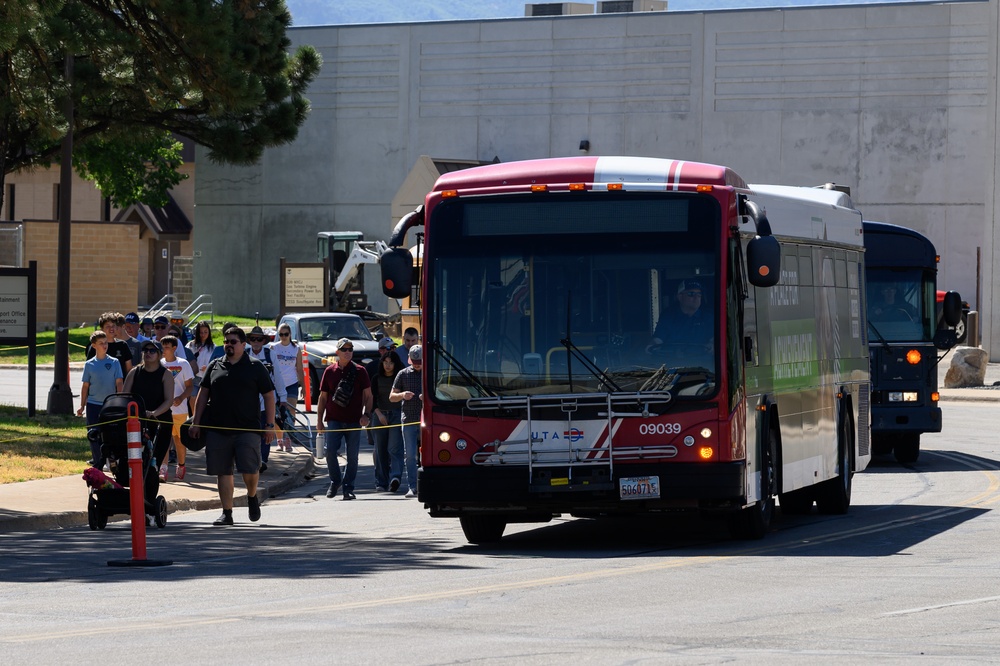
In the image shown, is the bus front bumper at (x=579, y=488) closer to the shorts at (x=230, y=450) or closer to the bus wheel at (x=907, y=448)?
the shorts at (x=230, y=450)

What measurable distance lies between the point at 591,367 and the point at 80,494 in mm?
7551

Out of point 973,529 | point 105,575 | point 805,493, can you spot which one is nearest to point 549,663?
point 105,575

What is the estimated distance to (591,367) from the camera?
12.9 m

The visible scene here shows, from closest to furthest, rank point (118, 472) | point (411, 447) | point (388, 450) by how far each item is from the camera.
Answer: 1. point (118, 472)
2. point (411, 447)
3. point (388, 450)

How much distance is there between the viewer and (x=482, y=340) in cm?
1305

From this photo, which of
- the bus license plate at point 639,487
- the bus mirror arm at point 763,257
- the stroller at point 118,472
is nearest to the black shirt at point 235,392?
the stroller at point 118,472

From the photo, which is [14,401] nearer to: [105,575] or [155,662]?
[105,575]

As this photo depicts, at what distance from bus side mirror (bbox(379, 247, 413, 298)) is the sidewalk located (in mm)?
5040

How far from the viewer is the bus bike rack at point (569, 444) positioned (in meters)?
12.8

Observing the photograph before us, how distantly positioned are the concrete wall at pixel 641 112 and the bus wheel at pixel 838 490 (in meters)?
39.7

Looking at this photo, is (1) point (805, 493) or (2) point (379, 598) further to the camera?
(1) point (805, 493)

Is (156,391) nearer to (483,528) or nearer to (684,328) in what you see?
(483,528)

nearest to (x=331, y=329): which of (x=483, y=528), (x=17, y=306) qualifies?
(x=17, y=306)

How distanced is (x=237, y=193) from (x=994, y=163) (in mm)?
32208
